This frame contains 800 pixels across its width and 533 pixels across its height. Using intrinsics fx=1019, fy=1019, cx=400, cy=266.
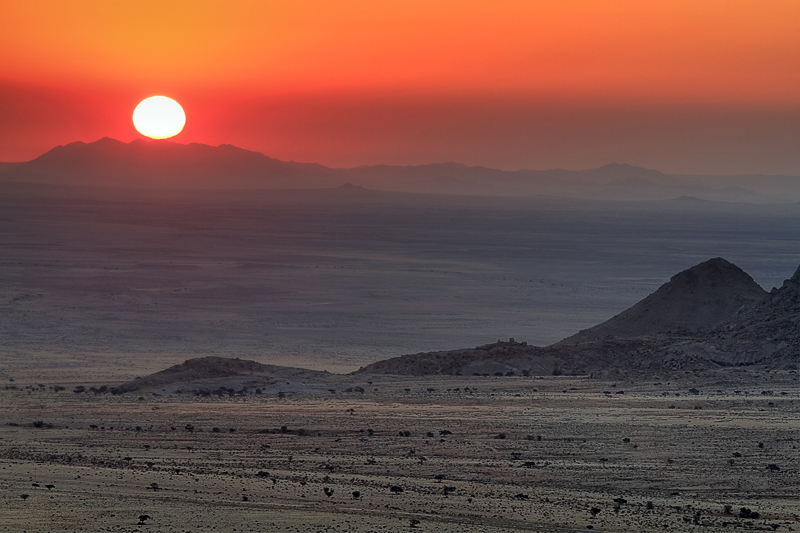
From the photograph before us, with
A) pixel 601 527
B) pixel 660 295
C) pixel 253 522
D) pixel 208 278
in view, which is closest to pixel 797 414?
pixel 601 527

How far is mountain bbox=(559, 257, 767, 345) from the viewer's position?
33.3m

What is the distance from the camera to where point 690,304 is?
3412cm

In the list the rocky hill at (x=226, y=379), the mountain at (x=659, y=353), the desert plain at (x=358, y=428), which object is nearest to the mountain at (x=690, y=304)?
the mountain at (x=659, y=353)

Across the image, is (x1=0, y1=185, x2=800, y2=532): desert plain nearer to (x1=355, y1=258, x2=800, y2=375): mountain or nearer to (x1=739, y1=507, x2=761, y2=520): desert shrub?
(x1=739, y1=507, x2=761, y2=520): desert shrub

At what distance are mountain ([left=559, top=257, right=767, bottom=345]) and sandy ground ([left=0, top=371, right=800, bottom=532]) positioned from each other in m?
8.60

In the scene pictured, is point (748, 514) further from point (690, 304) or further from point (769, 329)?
point (690, 304)

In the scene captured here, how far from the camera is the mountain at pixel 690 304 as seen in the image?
33281 mm

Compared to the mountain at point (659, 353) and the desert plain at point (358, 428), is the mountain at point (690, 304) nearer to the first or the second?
the mountain at point (659, 353)

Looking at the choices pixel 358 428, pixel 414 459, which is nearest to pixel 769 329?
pixel 358 428

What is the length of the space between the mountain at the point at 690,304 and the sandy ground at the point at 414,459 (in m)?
8.60

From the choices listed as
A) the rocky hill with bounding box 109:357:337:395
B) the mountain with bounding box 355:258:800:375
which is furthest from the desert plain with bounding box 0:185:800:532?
the mountain with bounding box 355:258:800:375

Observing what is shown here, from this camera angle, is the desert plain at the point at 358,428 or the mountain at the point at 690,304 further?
A: the mountain at the point at 690,304

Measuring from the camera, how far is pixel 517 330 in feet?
143

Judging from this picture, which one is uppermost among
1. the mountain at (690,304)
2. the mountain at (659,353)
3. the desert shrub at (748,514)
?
the mountain at (690,304)
